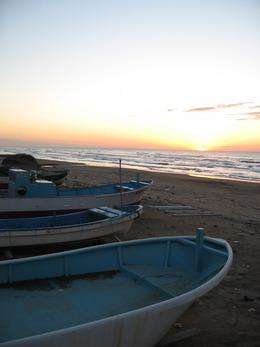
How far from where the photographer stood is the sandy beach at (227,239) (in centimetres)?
554

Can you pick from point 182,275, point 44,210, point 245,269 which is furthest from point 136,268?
point 44,210

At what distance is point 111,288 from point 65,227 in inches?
134

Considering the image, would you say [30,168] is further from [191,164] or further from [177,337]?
[191,164]

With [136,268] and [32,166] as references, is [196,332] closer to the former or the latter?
[136,268]

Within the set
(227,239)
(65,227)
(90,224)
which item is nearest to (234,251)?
(227,239)

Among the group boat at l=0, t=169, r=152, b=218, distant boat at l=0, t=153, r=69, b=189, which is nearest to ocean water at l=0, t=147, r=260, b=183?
distant boat at l=0, t=153, r=69, b=189

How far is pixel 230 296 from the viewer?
22.1 feet

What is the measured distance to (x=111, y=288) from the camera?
5.50 metres

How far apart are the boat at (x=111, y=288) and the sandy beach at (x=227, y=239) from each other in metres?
0.70

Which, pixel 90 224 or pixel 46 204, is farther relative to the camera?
pixel 46 204

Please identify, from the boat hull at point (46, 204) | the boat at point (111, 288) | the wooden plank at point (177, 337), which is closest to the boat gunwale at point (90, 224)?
the boat hull at point (46, 204)

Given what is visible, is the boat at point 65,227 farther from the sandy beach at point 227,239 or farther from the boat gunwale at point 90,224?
the sandy beach at point 227,239

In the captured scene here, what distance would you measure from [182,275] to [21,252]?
447 cm

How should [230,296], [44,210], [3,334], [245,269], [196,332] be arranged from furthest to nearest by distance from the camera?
[44,210]
[245,269]
[230,296]
[196,332]
[3,334]
